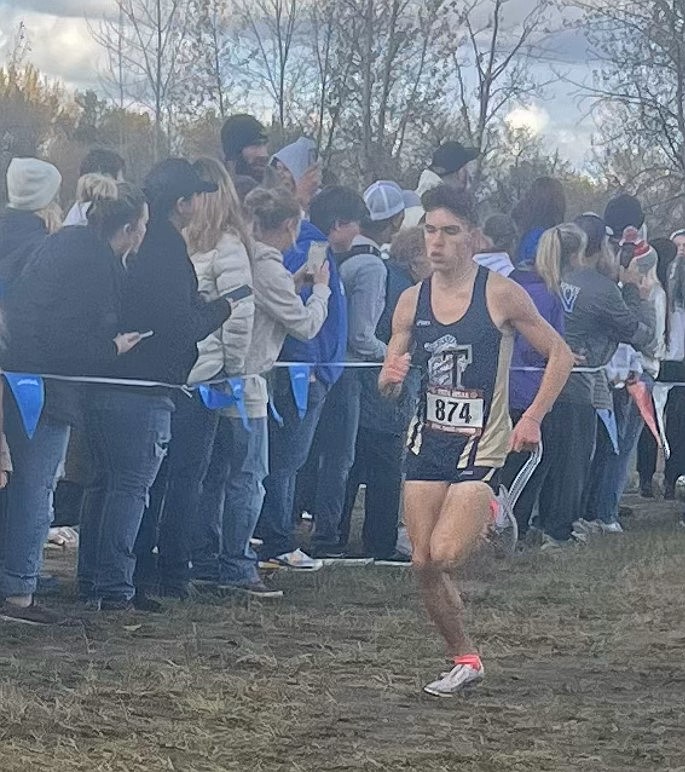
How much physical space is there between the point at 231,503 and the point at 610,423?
3.90 m

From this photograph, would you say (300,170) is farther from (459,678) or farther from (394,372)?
(459,678)

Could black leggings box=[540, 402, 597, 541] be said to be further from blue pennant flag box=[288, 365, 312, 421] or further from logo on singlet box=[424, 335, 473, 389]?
logo on singlet box=[424, 335, 473, 389]

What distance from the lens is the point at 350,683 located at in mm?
6852

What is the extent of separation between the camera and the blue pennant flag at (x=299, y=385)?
382 inches

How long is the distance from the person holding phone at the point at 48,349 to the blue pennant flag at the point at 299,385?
1.86 metres

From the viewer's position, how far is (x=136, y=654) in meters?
7.25

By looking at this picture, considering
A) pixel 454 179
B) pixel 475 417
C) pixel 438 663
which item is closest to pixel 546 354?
pixel 475 417

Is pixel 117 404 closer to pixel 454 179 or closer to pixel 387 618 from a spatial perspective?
pixel 387 618

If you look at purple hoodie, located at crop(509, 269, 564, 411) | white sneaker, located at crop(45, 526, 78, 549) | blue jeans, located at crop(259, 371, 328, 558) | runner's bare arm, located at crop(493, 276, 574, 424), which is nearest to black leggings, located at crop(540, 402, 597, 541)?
purple hoodie, located at crop(509, 269, 564, 411)

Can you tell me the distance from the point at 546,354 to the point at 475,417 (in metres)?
0.44

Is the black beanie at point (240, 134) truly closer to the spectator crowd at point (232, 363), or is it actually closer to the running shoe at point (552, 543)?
the spectator crowd at point (232, 363)

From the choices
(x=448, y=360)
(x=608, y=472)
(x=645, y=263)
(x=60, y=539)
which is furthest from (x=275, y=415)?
(x=645, y=263)

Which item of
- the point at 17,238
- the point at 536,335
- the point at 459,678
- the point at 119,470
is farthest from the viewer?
the point at 17,238

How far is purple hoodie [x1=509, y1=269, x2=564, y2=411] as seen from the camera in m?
10.8
